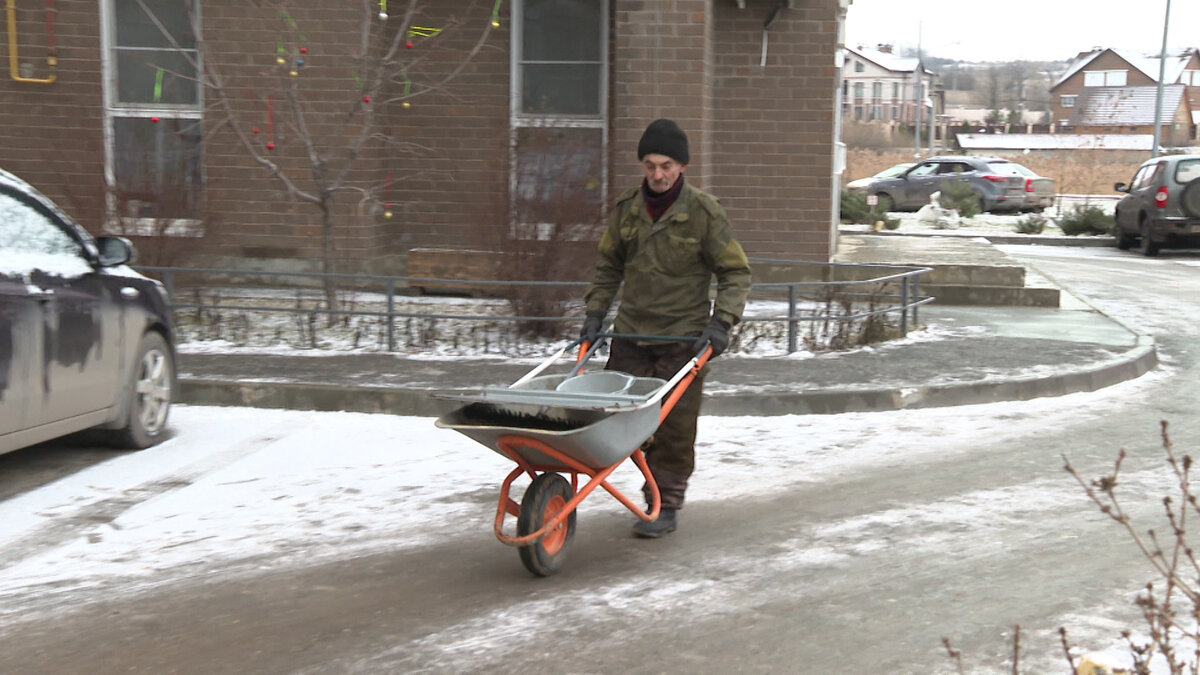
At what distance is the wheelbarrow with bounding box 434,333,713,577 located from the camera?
15.9 ft

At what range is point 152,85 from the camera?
13.7 meters

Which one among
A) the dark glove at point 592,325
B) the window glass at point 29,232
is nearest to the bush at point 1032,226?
the dark glove at point 592,325

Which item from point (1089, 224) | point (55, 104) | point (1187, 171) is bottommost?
point (1089, 224)

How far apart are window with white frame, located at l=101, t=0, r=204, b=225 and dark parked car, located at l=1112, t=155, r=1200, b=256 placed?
15.8 meters

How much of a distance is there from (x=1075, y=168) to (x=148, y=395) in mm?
49574

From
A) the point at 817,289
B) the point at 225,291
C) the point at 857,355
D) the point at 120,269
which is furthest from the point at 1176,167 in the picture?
the point at 120,269

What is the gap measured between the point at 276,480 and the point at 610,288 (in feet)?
7.23

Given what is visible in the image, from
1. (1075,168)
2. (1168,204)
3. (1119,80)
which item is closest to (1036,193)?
(1168,204)

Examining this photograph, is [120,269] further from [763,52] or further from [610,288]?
[763,52]

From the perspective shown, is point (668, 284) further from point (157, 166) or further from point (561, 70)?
point (157, 166)

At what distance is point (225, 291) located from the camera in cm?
1307

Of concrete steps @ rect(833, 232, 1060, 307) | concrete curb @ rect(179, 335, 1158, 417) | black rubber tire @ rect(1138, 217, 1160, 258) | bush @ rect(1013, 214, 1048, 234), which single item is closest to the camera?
concrete curb @ rect(179, 335, 1158, 417)

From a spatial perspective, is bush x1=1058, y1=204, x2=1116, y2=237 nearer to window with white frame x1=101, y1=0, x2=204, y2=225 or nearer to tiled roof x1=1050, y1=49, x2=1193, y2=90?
window with white frame x1=101, y1=0, x2=204, y2=225

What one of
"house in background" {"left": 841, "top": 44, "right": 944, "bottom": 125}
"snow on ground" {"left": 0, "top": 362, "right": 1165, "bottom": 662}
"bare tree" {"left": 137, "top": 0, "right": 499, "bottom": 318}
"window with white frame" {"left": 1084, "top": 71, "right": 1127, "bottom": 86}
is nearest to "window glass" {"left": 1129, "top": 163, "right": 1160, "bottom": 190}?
"bare tree" {"left": 137, "top": 0, "right": 499, "bottom": 318}
